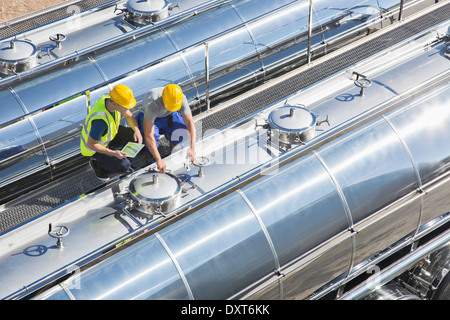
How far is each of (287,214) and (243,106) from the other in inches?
74.0

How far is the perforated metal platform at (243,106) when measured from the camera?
5.54 m

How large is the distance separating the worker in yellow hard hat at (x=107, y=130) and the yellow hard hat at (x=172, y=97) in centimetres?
26

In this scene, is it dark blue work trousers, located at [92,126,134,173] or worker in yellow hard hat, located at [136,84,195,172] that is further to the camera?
dark blue work trousers, located at [92,126,134,173]

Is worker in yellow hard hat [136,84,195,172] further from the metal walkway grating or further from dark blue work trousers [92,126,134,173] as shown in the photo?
the metal walkway grating

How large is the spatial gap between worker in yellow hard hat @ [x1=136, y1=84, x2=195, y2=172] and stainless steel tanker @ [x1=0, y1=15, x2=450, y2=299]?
0.61 ft

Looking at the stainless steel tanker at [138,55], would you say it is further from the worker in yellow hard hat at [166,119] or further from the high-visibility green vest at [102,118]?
the high-visibility green vest at [102,118]

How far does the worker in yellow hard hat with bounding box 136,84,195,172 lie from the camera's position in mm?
5266

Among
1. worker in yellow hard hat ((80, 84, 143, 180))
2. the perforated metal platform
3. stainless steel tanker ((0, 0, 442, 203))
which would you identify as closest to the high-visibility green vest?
worker in yellow hard hat ((80, 84, 143, 180))

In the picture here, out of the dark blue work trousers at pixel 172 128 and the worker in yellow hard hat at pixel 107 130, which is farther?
the dark blue work trousers at pixel 172 128

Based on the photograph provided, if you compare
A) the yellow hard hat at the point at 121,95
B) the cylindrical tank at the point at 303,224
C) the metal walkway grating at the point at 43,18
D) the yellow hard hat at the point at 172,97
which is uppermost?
the metal walkway grating at the point at 43,18

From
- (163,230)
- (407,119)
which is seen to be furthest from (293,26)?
(163,230)

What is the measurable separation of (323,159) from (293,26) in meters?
3.32

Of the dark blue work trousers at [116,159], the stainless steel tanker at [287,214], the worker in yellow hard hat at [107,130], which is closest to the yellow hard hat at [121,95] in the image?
the worker in yellow hard hat at [107,130]

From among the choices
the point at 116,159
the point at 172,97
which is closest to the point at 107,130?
the point at 116,159
